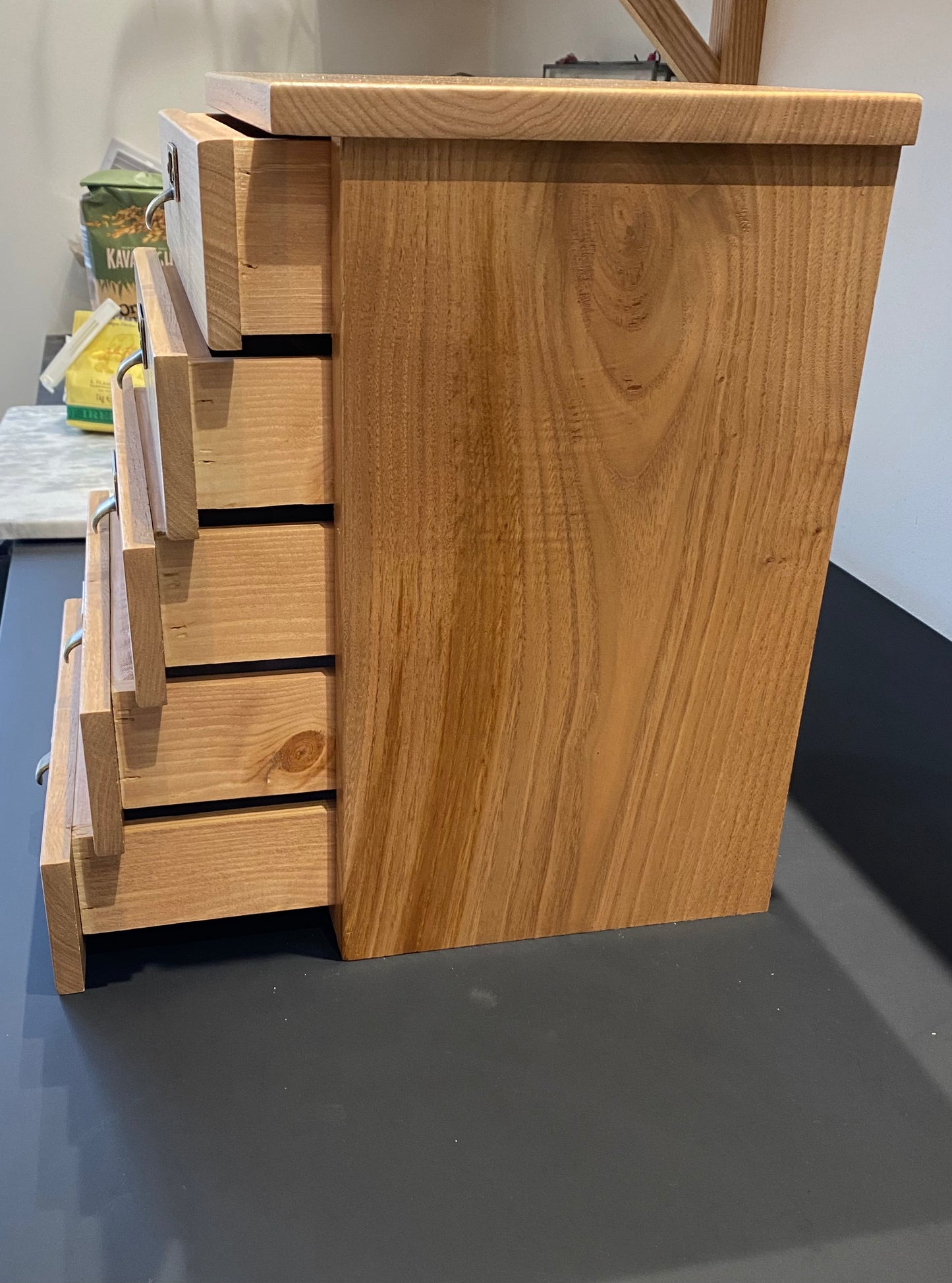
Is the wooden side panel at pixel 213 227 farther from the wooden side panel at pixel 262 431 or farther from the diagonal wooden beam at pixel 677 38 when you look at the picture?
the diagonal wooden beam at pixel 677 38

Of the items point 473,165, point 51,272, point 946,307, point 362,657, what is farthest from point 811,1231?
point 51,272

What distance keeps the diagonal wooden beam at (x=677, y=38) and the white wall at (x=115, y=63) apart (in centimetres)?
131

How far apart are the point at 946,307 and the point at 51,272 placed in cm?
196

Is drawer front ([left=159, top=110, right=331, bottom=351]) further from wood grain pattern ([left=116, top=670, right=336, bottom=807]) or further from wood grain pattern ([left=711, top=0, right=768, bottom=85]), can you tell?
wood grain pattern ([left=711, top=0, right=768, bottom=85])

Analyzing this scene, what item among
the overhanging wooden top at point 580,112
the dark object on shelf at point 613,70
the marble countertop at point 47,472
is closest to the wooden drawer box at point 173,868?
the overhanging wooden top at point 580,112

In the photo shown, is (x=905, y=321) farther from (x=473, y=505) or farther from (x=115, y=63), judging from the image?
(x=115, y=63)

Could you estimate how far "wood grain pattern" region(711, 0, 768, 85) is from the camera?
4.18ft

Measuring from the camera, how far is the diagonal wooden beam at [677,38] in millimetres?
1135

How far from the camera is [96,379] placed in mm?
1505

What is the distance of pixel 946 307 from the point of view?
1063 millimetres

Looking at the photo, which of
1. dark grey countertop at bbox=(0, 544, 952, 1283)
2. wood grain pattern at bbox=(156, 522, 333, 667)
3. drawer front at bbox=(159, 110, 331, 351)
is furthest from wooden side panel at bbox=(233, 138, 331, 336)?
dark grey countertop at bbox=(0, 544, 952, 1283)

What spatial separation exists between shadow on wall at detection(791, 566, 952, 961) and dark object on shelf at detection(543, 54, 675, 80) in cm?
86

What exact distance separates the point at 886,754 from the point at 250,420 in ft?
1.89

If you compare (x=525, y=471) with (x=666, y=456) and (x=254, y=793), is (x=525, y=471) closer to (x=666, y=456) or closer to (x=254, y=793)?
(x=666, y=456)
